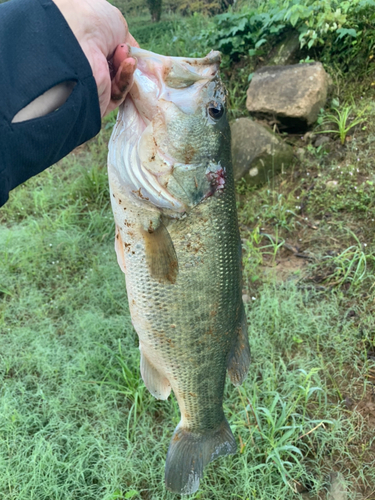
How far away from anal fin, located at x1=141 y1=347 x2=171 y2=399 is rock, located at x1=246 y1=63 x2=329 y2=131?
388 cm

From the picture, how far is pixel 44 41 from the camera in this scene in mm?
1104

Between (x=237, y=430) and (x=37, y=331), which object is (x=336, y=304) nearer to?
(x=237, y=430)

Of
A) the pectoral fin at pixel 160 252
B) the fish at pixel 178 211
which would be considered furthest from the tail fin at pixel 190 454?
the pectoral fin at pixel 160 252

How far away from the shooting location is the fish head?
1.36 metres

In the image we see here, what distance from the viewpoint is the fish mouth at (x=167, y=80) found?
1336 mm

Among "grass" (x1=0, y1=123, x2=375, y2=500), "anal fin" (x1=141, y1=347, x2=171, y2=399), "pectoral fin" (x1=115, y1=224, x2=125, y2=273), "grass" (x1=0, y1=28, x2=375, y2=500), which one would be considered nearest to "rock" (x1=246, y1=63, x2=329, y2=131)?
"grass" (x1=0, y1=28, x2=375, y2=500)

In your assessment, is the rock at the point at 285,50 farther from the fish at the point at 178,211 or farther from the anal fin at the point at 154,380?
the anal fin at the point at 154,380

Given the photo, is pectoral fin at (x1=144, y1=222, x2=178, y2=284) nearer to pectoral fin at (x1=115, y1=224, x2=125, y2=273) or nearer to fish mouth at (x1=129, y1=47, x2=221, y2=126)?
pectoral fin at (x1=115, y1=224, x2=125, y2=273)

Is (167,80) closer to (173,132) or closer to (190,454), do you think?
(173,132)

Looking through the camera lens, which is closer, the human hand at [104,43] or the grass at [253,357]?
the human hand at [104,43]

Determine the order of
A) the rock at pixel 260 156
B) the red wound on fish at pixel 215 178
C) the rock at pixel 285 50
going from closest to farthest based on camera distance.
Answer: the red wound on fish at pixel 215 178 → the rock at pixel 260 156 → the rock at pixel 285 50

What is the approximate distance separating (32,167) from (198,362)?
99 centimetres

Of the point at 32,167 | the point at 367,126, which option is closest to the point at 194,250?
the point at 32,167

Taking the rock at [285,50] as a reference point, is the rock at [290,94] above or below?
below
